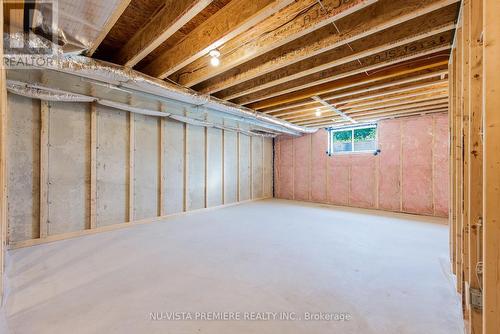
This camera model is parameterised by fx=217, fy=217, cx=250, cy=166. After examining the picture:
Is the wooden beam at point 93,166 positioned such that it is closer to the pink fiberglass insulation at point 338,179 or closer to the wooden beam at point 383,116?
the wooden beam at point 383,116

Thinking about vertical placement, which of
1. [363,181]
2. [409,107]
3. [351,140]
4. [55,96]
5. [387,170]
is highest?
[409,107]

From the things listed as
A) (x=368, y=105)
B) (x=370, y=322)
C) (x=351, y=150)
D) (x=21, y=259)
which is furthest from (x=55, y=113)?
(x=351, y=150)

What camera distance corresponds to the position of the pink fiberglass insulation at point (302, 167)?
5.98 meters

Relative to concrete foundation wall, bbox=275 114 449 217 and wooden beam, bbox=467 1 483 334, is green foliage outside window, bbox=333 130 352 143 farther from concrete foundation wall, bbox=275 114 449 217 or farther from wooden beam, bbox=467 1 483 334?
wooden beam, bbox=467 1 483 334

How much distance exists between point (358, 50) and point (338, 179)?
151 inches

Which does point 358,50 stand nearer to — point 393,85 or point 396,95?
point 393,85

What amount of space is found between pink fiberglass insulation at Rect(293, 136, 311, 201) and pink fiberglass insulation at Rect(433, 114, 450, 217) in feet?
8.66

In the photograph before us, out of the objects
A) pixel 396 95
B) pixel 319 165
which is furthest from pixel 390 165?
pixel 396 95

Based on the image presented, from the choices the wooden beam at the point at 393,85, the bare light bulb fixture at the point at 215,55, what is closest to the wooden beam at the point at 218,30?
the bare light bulb fixture at the point at 215,55

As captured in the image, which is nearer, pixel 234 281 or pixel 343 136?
pixel 234 281

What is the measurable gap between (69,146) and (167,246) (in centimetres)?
194

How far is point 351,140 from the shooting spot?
5.50m

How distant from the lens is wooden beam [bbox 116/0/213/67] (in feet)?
5.03

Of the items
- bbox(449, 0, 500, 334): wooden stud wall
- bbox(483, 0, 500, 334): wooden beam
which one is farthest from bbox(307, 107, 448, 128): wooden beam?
bbox(483, 0, 500, 334): wooden beam
